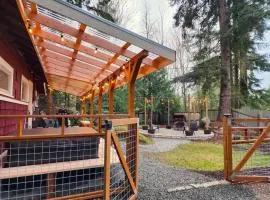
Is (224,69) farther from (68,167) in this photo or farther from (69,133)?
(68,167)

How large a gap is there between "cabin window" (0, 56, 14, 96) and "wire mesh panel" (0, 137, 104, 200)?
1.23 m

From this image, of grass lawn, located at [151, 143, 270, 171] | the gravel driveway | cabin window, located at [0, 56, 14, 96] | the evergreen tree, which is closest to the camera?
the gravel driveway

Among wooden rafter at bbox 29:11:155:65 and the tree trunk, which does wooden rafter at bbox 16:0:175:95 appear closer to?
wooden rafter at bbox 29:11:155:65

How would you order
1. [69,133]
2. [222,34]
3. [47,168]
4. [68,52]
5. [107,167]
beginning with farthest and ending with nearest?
[222,34] → [68,52] → [69,133] → [47,168] → [107,167]

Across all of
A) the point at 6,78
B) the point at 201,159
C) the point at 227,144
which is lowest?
the point at 201,159

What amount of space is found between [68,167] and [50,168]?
0.30 meters

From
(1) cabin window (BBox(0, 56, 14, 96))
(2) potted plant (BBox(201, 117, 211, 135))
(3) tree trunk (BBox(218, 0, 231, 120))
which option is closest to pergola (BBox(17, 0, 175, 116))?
(1) cabin window (BBox(0, 56, 14, 96))

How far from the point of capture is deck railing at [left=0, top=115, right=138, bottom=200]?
4016mm

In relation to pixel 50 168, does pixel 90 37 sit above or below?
above

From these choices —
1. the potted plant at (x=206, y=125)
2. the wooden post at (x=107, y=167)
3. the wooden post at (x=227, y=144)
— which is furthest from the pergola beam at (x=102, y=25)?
the potted plant at (x=206, y=125)

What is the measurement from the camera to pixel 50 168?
14.3ft

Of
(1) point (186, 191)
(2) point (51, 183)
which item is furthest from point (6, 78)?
(1) point (186, 191)

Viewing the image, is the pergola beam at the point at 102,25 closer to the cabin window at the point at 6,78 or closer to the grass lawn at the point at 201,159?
the cabin window at the point at 6,78

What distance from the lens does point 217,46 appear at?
16047mm
